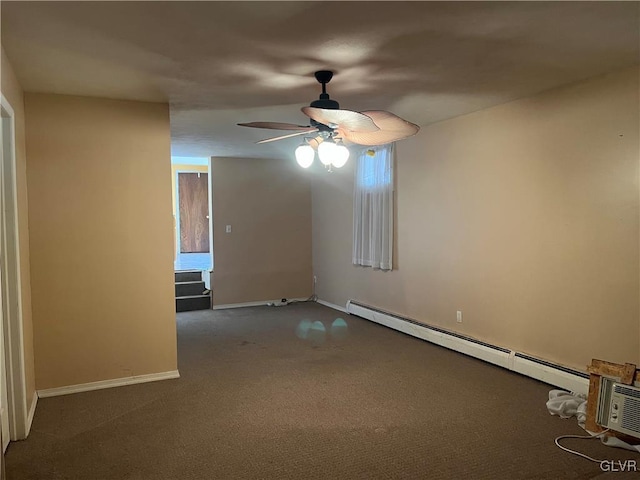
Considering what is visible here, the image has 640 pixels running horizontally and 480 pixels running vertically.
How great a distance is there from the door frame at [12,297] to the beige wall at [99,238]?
68 cm

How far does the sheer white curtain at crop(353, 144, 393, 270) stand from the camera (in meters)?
5.70

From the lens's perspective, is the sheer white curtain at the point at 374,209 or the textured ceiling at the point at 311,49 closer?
the textured ceiling at the point at 311,49

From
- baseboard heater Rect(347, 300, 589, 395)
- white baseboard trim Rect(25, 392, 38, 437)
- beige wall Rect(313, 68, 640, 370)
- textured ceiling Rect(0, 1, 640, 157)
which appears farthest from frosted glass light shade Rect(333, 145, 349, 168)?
white baseboard trim Rect(25, 392, 38, 437)

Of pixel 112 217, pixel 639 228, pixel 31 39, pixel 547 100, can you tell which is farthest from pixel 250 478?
pixel 547 100

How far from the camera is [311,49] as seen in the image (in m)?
2.76

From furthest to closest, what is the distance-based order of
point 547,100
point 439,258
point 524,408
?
point 439,258
point 547,100
point 524,408

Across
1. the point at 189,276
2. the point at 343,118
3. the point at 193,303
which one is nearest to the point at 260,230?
the point at 189,276

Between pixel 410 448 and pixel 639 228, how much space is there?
6.89 ft

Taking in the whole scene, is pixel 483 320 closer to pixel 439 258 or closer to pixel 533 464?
pixel 439 258

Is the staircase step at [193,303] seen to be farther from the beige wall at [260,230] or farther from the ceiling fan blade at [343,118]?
the ceiling fan blade at [343,118]

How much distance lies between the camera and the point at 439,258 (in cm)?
500

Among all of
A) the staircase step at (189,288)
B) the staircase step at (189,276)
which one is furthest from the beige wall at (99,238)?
the staircase step at (189,276)

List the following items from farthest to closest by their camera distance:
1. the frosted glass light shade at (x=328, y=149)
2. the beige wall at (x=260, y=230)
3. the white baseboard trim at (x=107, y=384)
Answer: the beige wall at (x=260, y=230)
the white baseboard trim at (x=107, y=384)
the frosted glass light shade at (x=328, y=149)

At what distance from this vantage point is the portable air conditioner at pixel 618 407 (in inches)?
108
